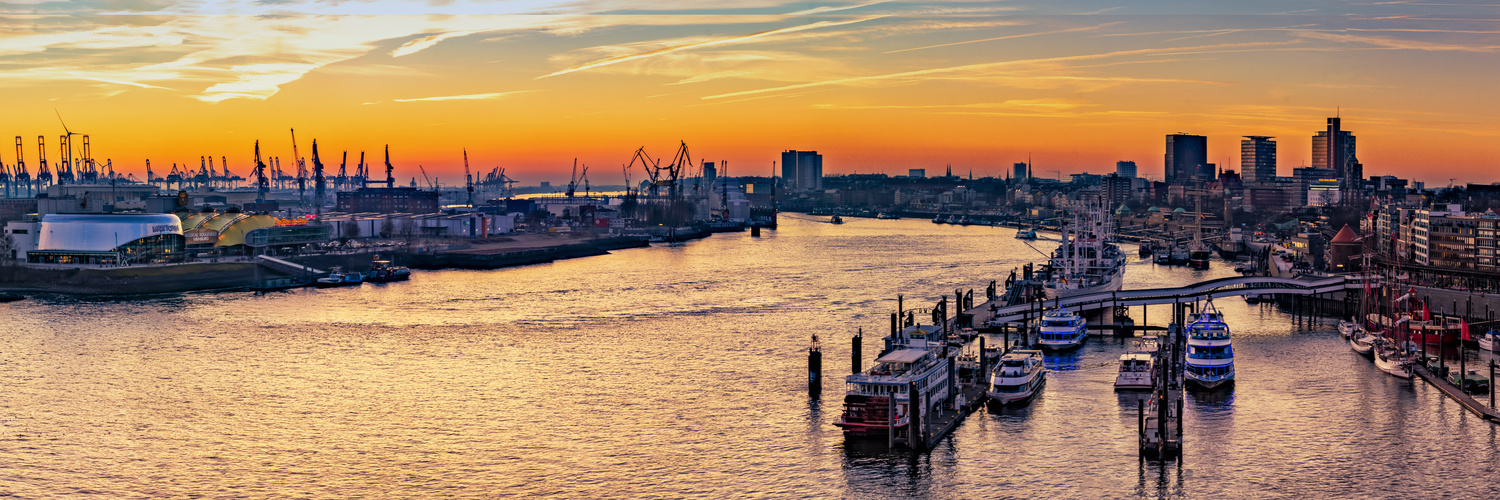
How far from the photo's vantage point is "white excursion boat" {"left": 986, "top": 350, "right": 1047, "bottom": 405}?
15.1 metres

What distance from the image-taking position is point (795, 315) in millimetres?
24297

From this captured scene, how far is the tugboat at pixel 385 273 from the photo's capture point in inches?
1372

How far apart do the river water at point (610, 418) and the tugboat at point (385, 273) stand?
9610mm

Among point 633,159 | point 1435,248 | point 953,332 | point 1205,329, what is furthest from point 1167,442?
point 633,159

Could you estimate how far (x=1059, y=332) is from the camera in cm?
1958

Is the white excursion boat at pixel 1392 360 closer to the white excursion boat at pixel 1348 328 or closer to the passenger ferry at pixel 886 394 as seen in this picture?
the white excursion boat at pixel 1348 328

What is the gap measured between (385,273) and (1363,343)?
1002 inches

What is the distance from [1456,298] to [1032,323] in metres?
8.14

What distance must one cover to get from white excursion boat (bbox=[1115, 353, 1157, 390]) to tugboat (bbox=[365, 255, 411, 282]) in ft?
77.8

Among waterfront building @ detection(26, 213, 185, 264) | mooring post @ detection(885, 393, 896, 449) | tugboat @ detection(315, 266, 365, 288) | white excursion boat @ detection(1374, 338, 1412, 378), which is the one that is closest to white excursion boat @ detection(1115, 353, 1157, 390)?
white excursion boat @ detection(1374, 338, 1412, 378)

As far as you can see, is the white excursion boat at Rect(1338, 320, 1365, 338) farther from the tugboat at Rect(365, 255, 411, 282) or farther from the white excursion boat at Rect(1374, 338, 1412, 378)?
the tugboat at Rect(365, 255, 411, 282)

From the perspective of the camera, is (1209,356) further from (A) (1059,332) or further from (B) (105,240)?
(B) (105,240)

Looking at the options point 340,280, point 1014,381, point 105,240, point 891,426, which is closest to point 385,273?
point 340,280

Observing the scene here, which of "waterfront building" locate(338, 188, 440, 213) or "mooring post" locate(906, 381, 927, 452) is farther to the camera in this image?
"waterfront building" locate(338, 188, 440, 213)
